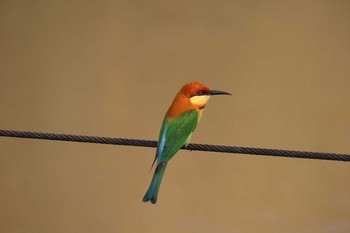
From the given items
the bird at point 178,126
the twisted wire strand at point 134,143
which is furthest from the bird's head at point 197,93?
the twisted wire strand at point 134,143

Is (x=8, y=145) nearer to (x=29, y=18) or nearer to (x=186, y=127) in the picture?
(x=29, y=18)

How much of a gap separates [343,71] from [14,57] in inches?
62.8

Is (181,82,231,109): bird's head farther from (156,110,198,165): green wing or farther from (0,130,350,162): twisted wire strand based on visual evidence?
(0,130,350,162): twisted wire strand

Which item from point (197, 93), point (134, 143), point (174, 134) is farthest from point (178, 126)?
point (134, 143)

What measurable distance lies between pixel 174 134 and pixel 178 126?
0.12 ft

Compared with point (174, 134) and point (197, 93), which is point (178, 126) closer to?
point (174, 134)

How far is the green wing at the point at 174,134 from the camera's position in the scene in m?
2.10

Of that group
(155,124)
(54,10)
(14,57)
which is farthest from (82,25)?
(155,124)

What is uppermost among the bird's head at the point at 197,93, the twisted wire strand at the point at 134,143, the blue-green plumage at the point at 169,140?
the bird's head at the point at 197,93

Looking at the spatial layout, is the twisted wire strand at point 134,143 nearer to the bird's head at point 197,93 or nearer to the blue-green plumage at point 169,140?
the blue-green plumage at point 169,140

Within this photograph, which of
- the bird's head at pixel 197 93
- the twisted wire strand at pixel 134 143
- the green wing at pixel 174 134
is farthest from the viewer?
the bird's head at pixel 197 93

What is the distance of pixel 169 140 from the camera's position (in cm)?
213

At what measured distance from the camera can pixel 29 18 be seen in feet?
10.7

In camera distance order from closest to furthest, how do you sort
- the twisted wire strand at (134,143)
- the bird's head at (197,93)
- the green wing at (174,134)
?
the twisted wire strand at (134,143) < the green wing at (174,134) < the bird's head at (197,93)
